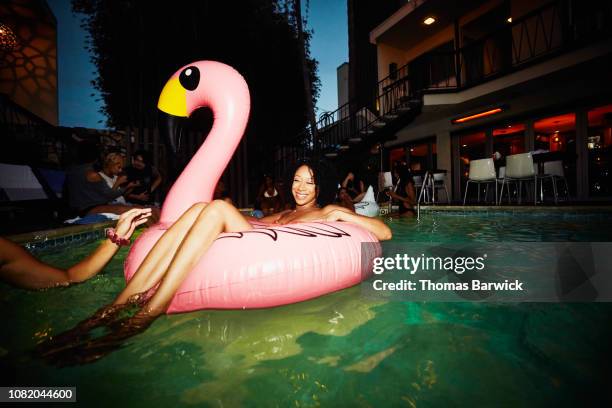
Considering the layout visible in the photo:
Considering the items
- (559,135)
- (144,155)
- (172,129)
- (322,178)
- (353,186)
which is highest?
(559,135)

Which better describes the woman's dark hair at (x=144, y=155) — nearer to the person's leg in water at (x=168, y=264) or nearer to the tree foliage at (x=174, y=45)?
the person's leg in water at (x=168, y=264)

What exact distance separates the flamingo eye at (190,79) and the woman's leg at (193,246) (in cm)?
98

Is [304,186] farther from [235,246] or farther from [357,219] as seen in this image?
[235,246]

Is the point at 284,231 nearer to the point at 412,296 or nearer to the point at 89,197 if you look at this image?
A: the point at 412,296

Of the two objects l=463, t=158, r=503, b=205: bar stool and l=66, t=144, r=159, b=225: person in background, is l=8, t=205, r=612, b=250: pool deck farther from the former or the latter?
l=463, t=158, r=503, b=205: bar stool

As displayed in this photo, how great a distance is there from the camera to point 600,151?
8594 mm

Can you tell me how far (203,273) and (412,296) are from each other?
141 cm

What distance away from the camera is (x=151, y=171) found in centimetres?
652

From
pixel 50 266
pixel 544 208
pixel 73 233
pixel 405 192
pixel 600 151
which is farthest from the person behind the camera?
pixel 600 151

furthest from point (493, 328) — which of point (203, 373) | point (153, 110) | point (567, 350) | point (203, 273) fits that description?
point (153, 110)

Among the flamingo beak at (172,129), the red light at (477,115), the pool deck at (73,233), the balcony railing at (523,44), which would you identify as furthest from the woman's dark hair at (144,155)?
the red light at (477,115)

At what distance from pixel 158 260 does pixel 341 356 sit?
104cm
